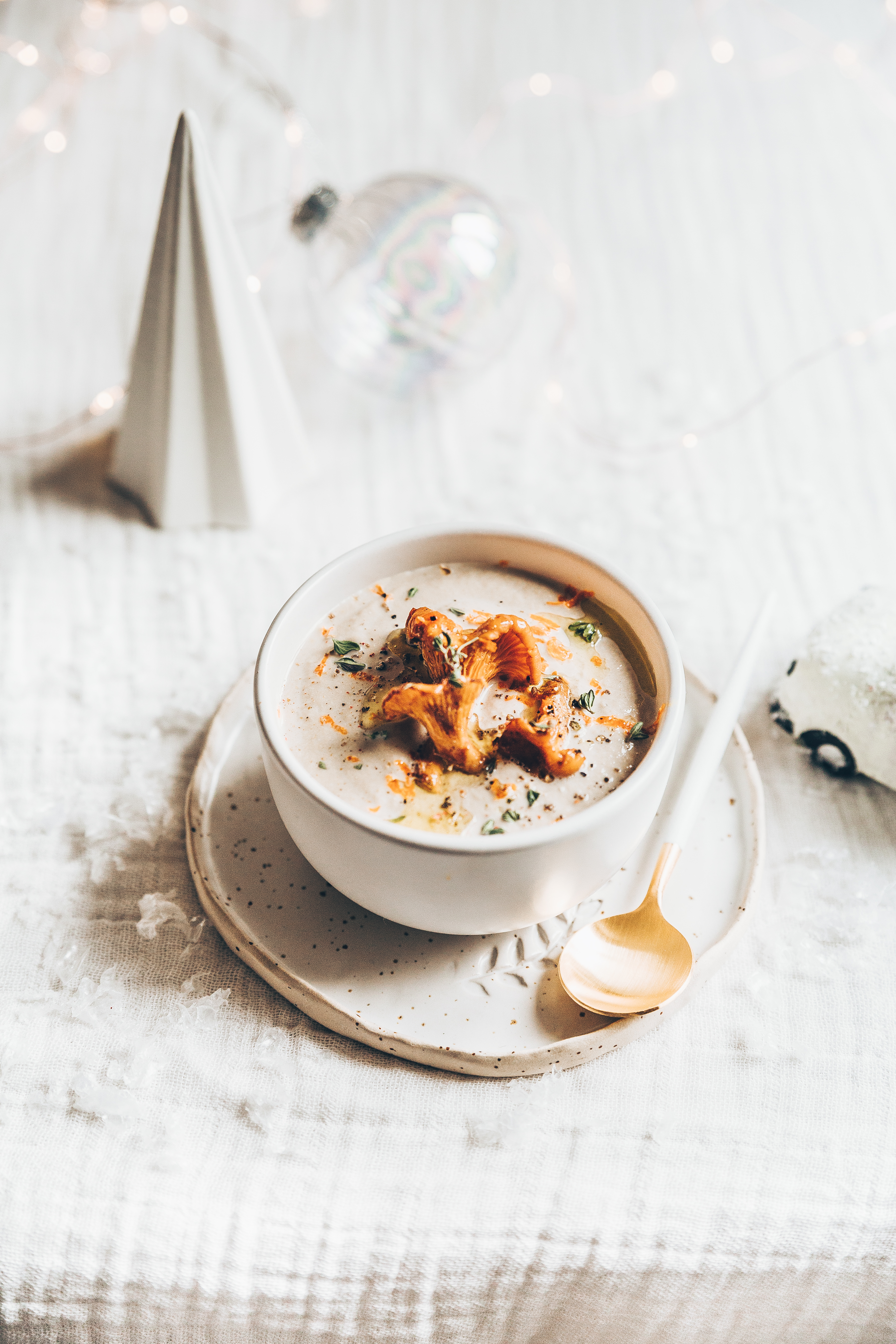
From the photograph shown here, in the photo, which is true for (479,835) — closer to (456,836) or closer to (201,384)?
(456,836)

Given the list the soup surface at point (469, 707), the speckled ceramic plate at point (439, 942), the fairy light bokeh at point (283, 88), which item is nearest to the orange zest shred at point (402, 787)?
the soup surface at point (469, 707)

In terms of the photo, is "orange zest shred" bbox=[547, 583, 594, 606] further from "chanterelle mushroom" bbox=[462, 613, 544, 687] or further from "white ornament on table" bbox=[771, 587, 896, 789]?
"white ornament on table" bbox=[771, 587, 896, 789]

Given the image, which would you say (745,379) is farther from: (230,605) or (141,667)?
(141,667)

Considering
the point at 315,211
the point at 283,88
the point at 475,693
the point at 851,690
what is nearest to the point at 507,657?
the point at 475,693

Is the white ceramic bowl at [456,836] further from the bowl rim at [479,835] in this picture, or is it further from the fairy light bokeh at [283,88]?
the fairy light bokeh at [283,88]

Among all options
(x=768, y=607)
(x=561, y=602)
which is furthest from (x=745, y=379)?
(x=561, y=602)
